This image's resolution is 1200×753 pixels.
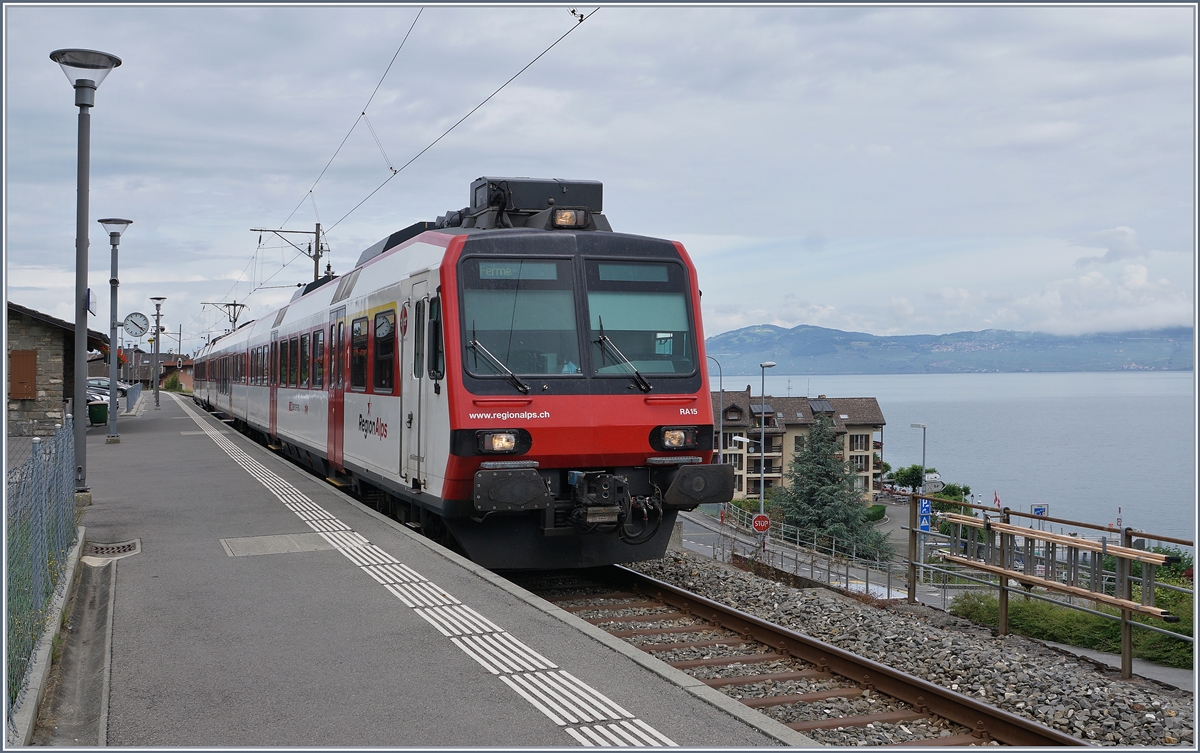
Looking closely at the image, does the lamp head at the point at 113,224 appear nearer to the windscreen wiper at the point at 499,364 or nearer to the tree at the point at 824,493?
the windscreen wiper at the point at 499,364

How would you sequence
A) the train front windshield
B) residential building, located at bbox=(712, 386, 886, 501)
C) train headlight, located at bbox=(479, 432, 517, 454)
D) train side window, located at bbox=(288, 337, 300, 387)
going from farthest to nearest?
residential building, located at bbox=(712, 386, 886, 501) → train side window, located at bbox=(288, 337, 300, 387) → the train front windshield → train headlight, located at bbox=(479, 432, 517, 454)

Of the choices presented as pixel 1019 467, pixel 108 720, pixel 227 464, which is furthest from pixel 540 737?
pixel 1019 467

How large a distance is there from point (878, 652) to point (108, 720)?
5.67 meters

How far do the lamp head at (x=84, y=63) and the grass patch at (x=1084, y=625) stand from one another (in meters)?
12.2

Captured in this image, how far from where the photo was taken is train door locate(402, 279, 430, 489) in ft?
31.5

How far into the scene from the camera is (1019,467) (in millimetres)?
175125

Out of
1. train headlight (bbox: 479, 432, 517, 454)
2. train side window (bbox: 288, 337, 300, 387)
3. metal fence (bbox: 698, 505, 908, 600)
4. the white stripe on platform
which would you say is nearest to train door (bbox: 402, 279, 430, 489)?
train headlight (bbox: 479, 432, 517, 454)

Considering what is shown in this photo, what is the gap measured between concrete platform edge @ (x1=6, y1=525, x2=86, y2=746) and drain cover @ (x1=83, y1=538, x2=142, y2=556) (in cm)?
249

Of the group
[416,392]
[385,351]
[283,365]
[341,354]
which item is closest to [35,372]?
[283,365]

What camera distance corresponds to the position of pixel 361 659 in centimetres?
605

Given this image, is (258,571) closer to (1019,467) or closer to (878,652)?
(878,652)

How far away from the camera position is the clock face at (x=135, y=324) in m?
25.2

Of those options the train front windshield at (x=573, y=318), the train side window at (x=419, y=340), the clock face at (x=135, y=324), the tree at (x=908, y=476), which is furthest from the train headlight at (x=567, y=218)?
the tree at (x=908, y=476)

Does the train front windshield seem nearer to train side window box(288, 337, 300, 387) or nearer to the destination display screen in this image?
the destination display screen
